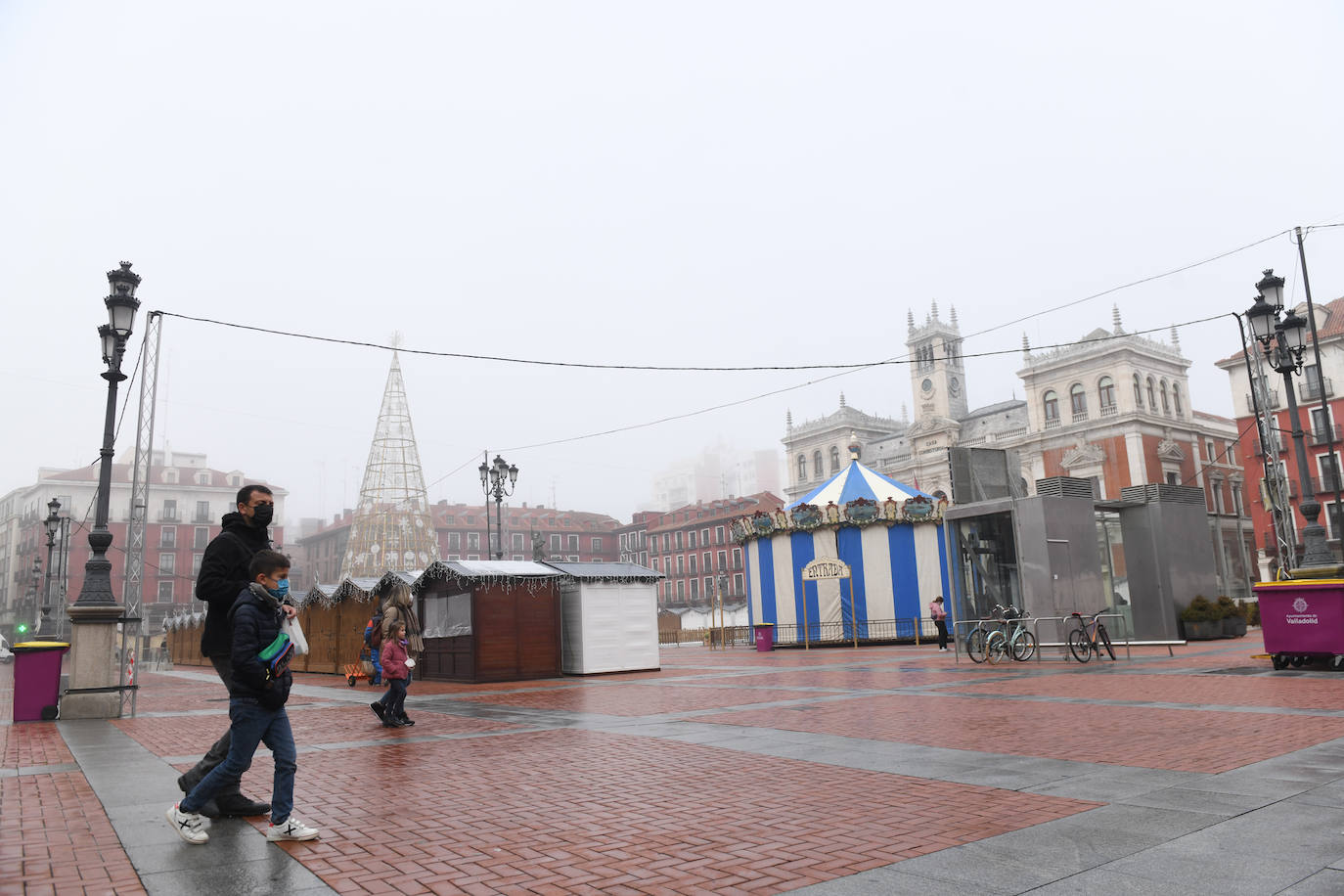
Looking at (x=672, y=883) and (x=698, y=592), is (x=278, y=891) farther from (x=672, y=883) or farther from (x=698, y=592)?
(x=698, y=592)

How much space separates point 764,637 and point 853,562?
12.8ft

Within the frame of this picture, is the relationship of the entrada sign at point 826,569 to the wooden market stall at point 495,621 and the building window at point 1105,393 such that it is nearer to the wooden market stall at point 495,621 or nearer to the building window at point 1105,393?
the wooden market stall at point 495,621

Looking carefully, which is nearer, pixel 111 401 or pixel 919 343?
pixel 111 401

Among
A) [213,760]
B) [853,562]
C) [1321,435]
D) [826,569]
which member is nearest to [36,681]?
[213,760]

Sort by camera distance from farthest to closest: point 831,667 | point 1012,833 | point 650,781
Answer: point 831,667
point 650,781
point 1012,833

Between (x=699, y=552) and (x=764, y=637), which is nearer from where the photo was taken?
(x=764, y=637)

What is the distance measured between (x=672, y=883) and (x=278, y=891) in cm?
169

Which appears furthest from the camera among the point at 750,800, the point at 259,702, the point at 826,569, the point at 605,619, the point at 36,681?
the point at 826,569

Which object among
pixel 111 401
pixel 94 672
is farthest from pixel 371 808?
pixel 111 401

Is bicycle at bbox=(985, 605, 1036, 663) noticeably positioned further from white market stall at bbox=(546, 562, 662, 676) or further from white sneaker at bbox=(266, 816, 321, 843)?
white sneaker at bbox=(266, 816, 321, 843)

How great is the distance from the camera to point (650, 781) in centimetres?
637

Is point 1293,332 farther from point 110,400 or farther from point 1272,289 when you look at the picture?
point 110,400

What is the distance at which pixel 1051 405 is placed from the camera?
6512 centimetres

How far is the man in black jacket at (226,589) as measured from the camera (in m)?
5.11
